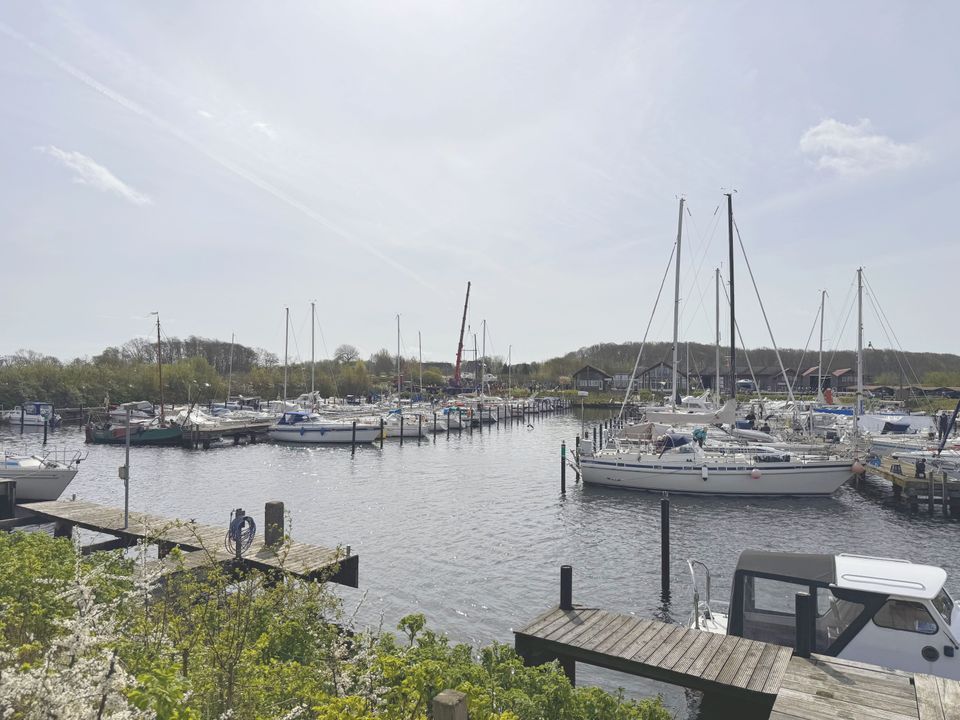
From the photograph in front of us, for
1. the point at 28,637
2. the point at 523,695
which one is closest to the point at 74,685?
the point at 523,695

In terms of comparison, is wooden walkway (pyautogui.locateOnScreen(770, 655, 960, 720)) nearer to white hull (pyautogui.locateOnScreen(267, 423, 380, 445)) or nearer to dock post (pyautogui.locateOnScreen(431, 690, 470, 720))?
dock post (pyautogui.locateOnScreen(431, 690, 470, 720))

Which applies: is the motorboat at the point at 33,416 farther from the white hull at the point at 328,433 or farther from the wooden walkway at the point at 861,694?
the wooden walkway at the point at 861,694

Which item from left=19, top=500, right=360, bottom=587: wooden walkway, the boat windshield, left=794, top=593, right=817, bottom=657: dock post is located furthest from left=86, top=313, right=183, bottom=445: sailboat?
the boat windshield

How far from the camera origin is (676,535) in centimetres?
2278

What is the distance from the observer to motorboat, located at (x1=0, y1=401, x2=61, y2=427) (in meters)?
69.1

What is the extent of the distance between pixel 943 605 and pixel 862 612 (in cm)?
145

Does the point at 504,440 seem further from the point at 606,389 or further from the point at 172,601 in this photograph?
the point at 606,389

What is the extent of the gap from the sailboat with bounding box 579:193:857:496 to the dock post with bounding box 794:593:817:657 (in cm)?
2120

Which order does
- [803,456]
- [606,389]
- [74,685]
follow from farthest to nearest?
[606,389] < [803,456] < [74,685]

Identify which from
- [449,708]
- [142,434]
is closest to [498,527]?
[449,708]

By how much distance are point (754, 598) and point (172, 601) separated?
32.5ft

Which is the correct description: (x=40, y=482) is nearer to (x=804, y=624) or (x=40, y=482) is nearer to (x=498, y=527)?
(x=498, y=527)

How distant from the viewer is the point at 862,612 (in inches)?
356

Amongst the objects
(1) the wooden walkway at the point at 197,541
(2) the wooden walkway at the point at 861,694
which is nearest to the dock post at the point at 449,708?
(2) the wooden walkway at the point at 861,694
